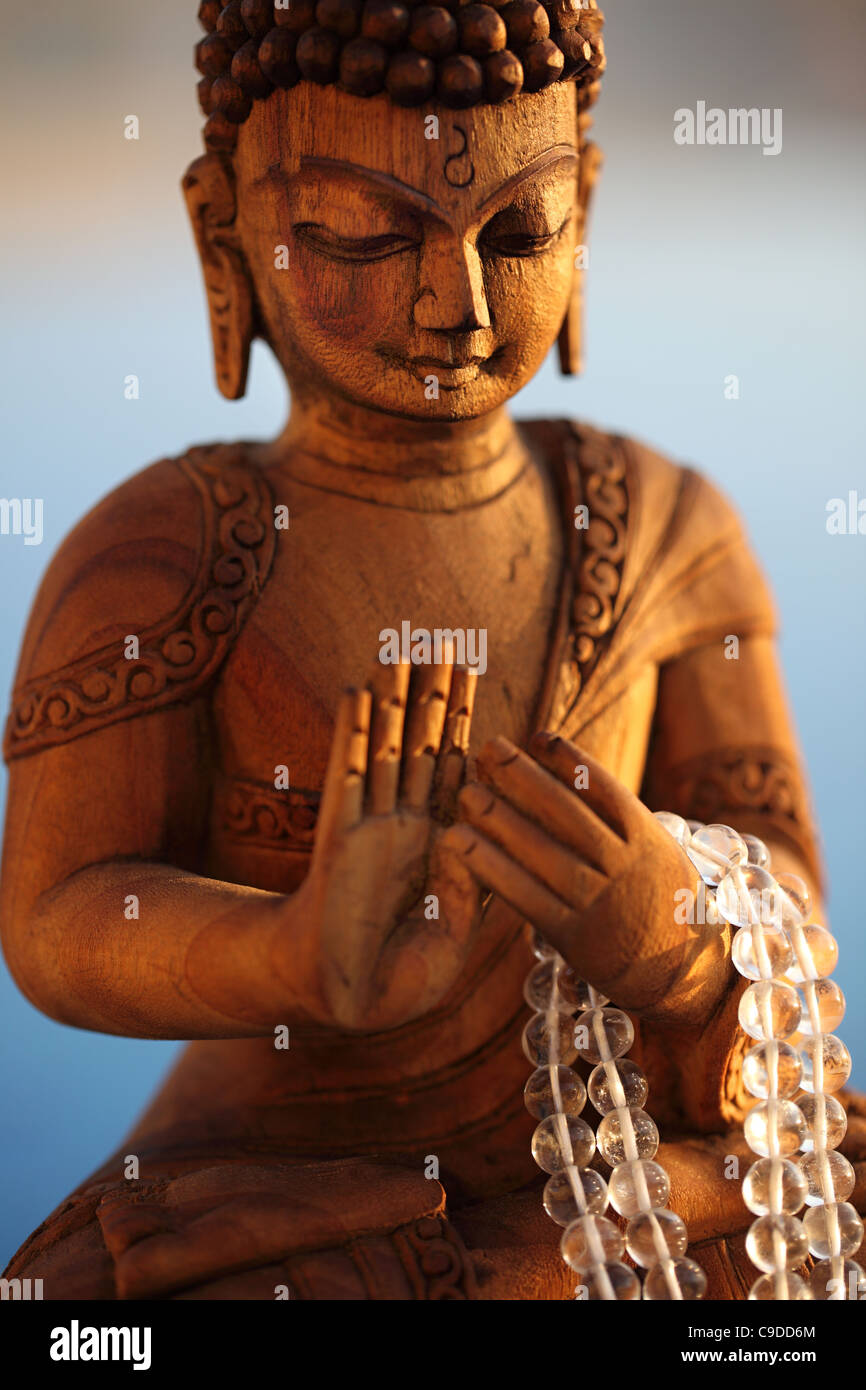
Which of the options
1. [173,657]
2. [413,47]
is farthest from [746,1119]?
[413,47]

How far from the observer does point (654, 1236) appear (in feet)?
5.83

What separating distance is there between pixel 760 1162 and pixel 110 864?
27.6 inches

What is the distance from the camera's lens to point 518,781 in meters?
1.76

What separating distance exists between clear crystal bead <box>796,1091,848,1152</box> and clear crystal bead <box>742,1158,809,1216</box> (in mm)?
46

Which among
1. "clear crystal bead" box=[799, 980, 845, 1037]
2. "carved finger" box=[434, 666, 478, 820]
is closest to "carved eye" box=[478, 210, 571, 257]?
"carved finger" box=[434, 666, 478, 820]

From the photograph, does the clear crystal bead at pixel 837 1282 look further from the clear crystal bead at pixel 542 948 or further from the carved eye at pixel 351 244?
the carved eye at pixel 351 244

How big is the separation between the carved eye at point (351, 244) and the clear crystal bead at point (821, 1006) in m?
0.81

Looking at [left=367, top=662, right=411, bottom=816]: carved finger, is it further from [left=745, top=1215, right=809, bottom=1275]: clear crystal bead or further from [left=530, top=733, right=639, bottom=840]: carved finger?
[left=745, top=1215, right=809, bottom=1275]: clear crystal bead

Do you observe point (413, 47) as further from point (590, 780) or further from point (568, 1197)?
point (568, 1197)

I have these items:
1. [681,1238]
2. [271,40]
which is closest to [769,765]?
[681,1238]

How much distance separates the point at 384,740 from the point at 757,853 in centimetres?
48

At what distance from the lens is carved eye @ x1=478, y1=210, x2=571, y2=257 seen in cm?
189

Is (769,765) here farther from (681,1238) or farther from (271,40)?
(271,40)

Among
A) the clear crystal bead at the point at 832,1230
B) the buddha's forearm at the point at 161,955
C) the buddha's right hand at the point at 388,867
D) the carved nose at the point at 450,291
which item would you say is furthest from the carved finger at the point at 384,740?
the clear crystal bead at the point at 832,1230
